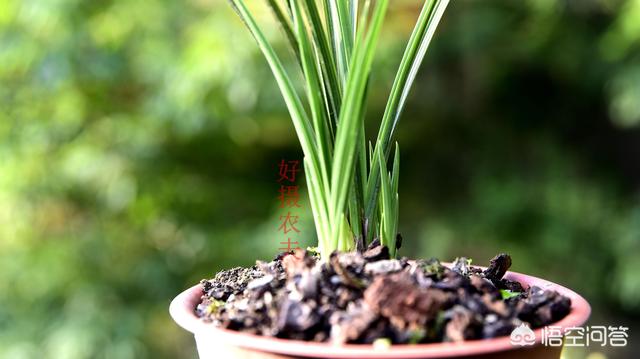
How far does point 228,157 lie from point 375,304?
2503 mm

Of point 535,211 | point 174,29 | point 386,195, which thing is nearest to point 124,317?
point 174,29

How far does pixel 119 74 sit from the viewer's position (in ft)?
9.28

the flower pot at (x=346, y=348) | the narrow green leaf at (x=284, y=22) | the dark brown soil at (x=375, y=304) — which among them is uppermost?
the narrow green leaf at (x=284, y=22)

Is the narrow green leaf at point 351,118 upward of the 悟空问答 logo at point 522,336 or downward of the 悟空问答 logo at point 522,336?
upward

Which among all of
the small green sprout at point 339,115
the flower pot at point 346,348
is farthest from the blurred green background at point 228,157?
the flower pot at point 346,348

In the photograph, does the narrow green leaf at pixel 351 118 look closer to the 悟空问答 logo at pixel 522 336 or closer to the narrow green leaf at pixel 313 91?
the narrow green leaf at pixel 313 91

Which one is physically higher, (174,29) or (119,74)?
(174,29)

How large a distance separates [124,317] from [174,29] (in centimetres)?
125

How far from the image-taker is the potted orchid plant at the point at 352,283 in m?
0.69

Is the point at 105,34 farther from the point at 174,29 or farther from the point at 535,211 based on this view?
the point at 535,211

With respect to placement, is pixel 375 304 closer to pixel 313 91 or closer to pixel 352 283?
pixel 352 283

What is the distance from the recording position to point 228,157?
3.14 m

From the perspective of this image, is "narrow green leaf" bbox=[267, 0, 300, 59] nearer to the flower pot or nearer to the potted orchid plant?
the potted orchid plant

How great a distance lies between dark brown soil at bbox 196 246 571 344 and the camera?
694 millimetres
